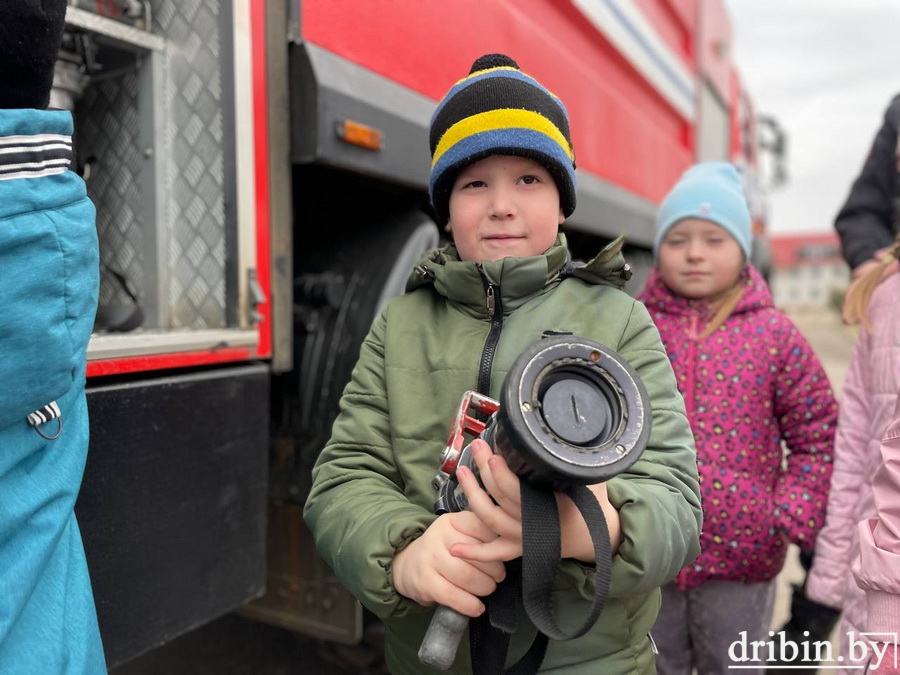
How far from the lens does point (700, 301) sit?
1743mm

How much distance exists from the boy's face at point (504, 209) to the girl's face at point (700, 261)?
663 millimetres

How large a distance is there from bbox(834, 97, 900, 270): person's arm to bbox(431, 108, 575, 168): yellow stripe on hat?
50.5 inches

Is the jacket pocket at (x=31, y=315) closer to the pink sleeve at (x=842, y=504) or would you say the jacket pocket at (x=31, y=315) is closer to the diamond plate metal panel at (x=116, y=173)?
the diamond plate metal panel at (x=116, y=173)

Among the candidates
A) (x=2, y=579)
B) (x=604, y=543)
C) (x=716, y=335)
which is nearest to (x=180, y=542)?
(x=2, y=579)

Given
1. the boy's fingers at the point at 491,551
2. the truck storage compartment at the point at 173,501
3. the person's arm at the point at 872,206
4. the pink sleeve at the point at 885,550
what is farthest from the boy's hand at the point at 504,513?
the person's arm at the point at 872,206

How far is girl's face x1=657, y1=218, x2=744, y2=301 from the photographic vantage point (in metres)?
1.71

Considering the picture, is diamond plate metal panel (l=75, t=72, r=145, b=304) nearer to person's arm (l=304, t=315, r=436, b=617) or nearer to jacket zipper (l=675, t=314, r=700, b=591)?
person's arm (l=304, t=315, r=436, b=617)

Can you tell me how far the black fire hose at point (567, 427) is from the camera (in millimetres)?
733

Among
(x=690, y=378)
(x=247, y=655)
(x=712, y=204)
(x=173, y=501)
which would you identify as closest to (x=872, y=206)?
(x=712, y=204)

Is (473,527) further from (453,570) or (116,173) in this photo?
(116,173)

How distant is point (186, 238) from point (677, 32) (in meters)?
3.71

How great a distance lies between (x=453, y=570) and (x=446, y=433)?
24 centimetres

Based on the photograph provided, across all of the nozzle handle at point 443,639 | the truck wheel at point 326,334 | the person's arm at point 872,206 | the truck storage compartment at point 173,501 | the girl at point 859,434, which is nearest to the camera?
the nozzle handle at point 443,639

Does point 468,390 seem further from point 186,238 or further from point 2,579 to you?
point 186,238
